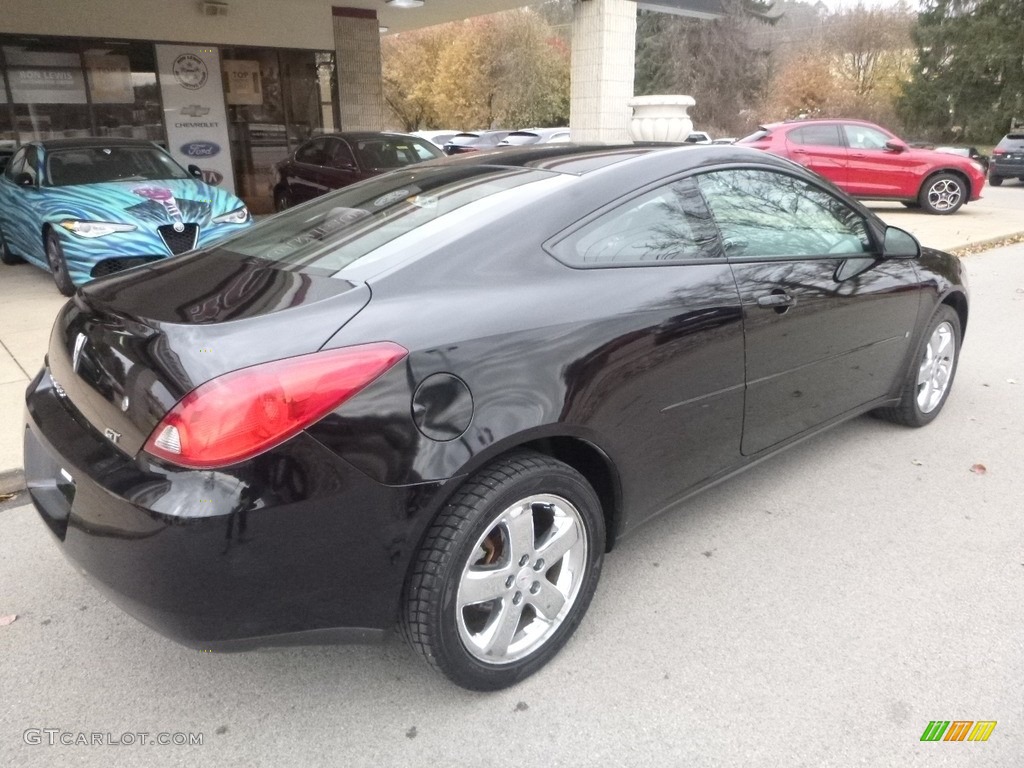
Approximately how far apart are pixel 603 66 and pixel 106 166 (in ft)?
25.4

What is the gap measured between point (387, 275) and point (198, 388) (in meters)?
0.60

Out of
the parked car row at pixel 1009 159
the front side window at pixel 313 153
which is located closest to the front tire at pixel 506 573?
the front side window at pixel 313 153

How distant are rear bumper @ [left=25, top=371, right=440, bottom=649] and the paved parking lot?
42cm

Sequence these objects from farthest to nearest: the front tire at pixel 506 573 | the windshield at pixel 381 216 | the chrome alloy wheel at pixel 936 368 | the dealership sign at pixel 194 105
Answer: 1. the dealership sign at pixel 194 105
2. the chrome alloy wheel at pixel 936 368
3. the windshield at pixel 381 216
4. the front tire at pixel 506 573

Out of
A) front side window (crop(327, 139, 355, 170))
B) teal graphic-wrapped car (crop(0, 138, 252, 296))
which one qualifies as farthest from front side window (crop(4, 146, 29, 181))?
front side window (crop(327, 139, 355, 170))

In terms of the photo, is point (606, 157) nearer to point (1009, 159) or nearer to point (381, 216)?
point (381, 216)

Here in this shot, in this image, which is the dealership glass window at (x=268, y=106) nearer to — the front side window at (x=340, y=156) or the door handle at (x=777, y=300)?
the front side window at (x=340, y=156)

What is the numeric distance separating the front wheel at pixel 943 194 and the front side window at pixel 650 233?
13.3 metres

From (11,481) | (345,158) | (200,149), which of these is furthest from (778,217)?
(200,149)

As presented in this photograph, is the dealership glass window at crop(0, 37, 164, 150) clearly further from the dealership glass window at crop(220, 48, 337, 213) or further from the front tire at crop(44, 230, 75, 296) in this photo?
the front tire at crop(44, 230, 75, 296)

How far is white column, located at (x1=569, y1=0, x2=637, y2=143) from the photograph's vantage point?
40.7ft

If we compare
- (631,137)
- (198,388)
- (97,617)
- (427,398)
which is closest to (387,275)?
(427,398)

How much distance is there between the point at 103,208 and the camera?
6.99m

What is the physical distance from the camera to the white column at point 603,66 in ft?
40.7
